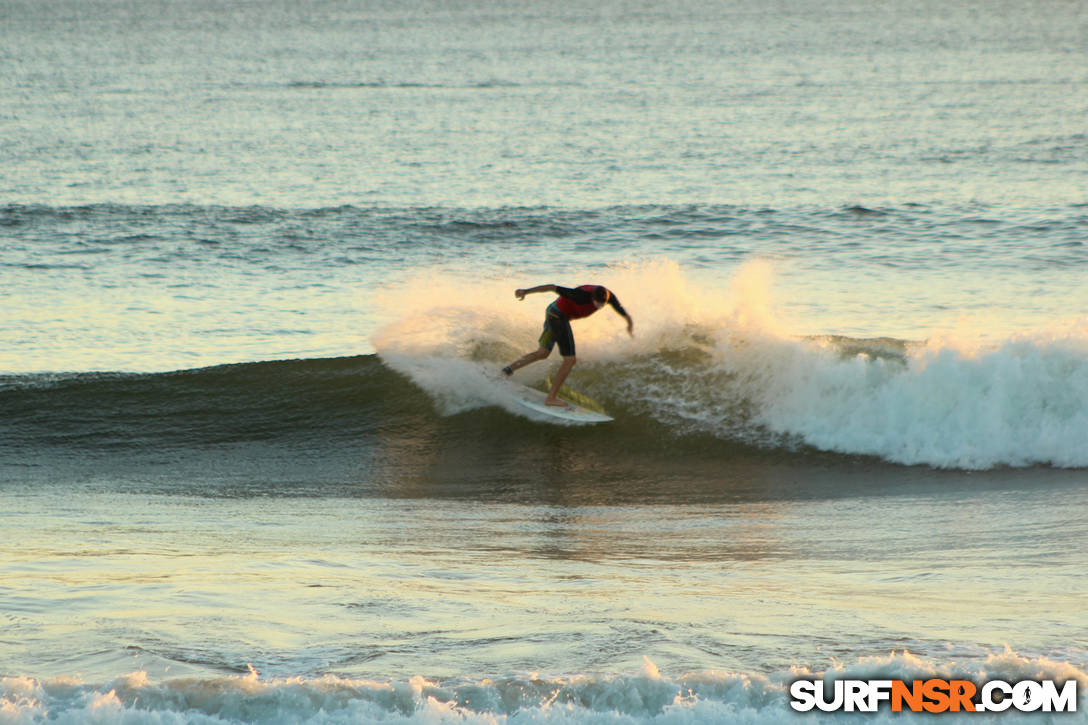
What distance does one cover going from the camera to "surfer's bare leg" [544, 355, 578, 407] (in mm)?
12484

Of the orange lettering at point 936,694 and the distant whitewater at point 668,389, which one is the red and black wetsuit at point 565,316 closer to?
the distant whitewater at point 668,389

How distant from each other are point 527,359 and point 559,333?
0.48 m

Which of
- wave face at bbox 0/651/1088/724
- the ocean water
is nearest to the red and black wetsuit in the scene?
the ocean water

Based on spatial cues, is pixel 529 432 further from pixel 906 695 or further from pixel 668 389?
pixel 906 695

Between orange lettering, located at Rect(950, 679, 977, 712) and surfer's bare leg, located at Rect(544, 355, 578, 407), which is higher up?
surfer's bare leg, located at Rect(544, 355, 578, 407)

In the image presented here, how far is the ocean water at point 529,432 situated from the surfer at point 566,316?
785 millimetres

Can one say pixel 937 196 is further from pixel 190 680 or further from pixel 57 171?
pixel 190 680

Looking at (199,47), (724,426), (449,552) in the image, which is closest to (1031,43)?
(199,47)

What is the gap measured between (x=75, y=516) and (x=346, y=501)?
7.47 feet

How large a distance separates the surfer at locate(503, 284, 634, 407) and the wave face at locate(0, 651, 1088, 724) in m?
6.80

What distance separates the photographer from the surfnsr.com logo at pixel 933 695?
533cm

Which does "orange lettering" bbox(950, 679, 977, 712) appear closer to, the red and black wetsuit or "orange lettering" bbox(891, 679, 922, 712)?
"orange lettering" bbox(891, 679, 922, 712)

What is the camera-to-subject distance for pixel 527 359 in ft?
41.4

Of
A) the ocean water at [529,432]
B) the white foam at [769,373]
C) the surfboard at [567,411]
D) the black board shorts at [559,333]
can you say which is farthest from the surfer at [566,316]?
the white foam at [769,373]
